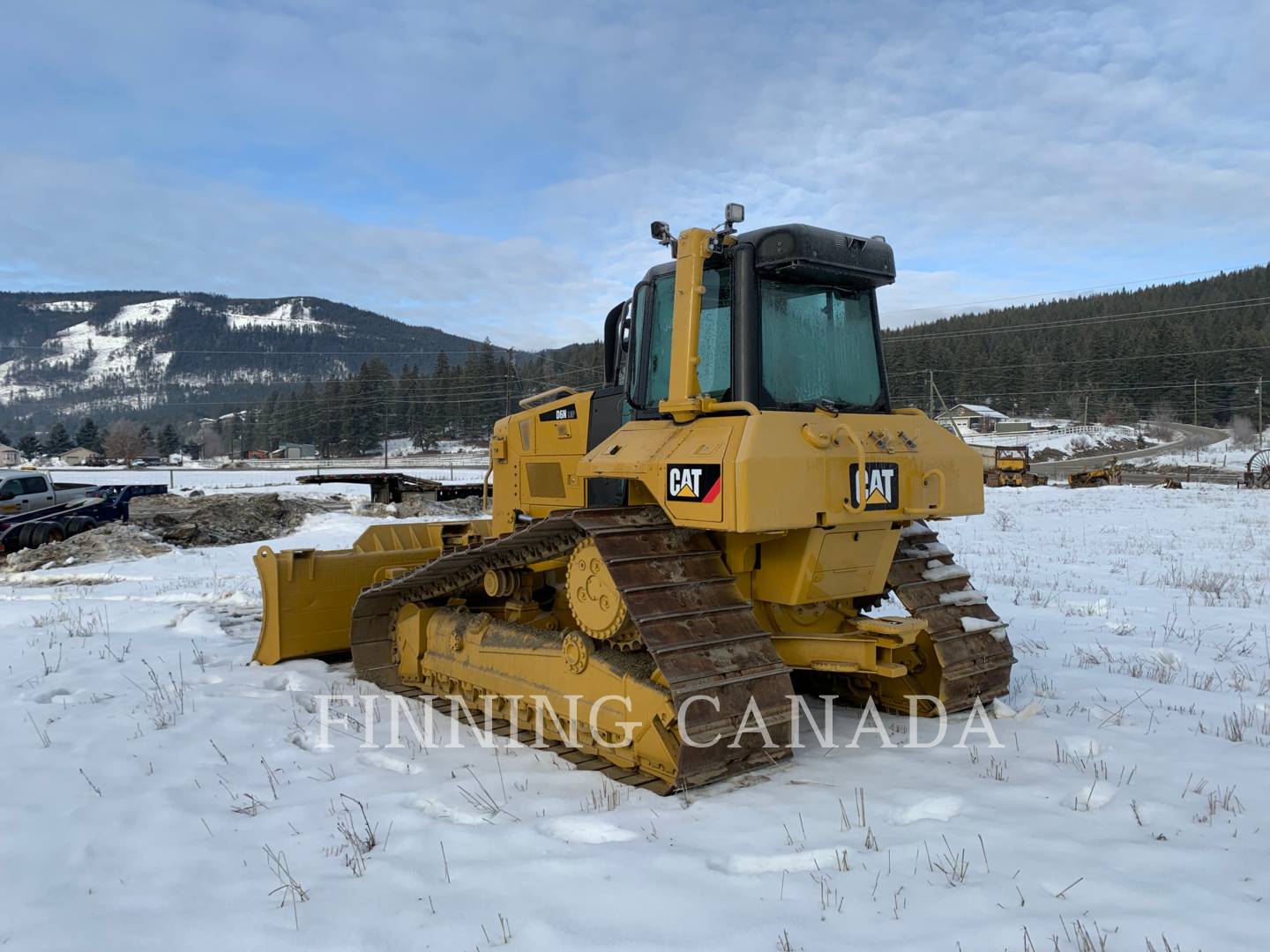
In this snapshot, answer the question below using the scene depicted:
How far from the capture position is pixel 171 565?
14.0 metres

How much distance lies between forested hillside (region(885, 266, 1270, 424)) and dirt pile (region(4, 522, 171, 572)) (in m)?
70.0

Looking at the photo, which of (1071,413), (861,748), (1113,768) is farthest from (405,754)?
(1071,413)

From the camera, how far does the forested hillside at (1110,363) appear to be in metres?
84.3

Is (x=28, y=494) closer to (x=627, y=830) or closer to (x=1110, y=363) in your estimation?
(x=627, y=830)

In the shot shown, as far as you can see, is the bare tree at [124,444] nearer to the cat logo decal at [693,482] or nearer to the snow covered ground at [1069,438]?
the snow covered ground at [1069,438]

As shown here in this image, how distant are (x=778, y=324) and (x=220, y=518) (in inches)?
730

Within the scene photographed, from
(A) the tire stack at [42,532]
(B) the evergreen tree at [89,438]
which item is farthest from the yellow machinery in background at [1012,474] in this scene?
(B) the evergreen tree at [89,438]

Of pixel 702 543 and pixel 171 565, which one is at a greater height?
pixel 702 543

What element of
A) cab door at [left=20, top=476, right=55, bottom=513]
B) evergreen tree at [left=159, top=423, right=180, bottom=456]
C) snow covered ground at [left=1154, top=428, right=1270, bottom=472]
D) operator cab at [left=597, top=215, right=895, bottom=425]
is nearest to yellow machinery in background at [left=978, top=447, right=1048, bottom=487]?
snow covered ground at [left=1154, top=428, right=1270, bottom=472]

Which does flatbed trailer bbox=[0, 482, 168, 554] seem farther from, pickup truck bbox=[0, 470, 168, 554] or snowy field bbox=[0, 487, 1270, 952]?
snowy field bbox=[0, 487, 1270, 952]

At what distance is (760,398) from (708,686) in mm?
1673

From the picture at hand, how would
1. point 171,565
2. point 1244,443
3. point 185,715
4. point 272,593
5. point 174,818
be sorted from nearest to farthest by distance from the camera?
point 174,818, point 185,715, point 272,593, point 171,565, point 1244,443

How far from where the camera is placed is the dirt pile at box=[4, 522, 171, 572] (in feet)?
50.0

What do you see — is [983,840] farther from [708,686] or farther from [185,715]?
[185,715]
